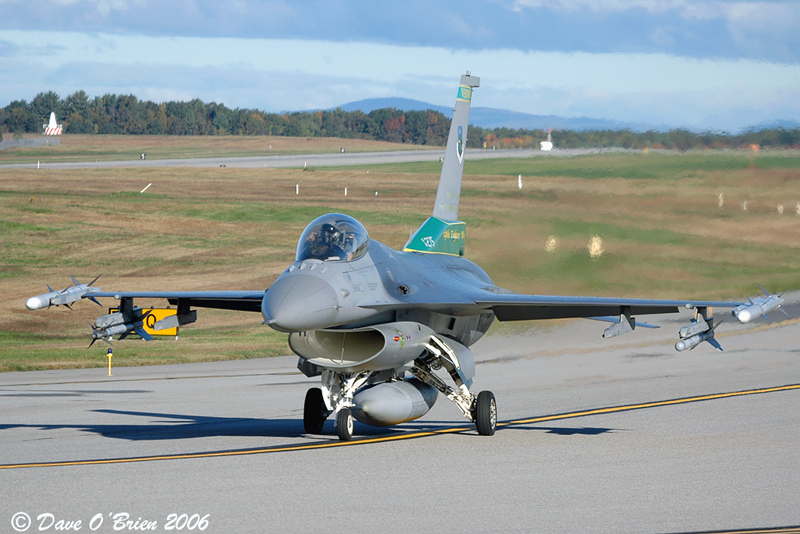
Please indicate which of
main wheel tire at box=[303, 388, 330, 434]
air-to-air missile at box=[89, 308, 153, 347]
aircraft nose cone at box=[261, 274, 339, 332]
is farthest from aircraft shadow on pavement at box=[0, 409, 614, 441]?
aircraft nose cone at box=[261, 274, 339, 332]

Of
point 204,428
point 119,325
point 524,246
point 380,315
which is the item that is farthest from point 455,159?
point 524,246

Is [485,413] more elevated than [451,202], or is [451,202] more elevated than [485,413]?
[451,202]

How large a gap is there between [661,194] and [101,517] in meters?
31.3

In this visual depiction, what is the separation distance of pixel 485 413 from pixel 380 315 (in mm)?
2617

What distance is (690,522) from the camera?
975cm

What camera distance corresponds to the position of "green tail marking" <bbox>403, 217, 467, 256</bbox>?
64.5ft

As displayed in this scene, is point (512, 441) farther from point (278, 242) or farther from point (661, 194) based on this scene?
point (278, 242)

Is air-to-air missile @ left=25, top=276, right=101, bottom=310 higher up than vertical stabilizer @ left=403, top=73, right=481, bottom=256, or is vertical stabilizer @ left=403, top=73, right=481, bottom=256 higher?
vertical stabilizer @ left=403, top=73, right=481, bottom=256

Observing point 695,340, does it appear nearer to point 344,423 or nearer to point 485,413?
point 485,413

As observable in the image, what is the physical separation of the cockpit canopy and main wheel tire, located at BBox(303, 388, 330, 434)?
3080 mm

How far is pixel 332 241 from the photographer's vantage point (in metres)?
14.9

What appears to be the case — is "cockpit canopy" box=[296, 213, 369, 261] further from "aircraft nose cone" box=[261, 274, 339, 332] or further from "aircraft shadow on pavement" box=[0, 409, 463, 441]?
"aircraft shadow on pavement" box=[0, 409, 463, 441]

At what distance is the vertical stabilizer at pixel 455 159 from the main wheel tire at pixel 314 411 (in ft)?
19.0

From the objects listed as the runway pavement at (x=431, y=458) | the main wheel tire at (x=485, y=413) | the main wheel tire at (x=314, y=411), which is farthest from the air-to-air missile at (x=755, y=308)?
the main wheel tire at (x=314, y=411)
